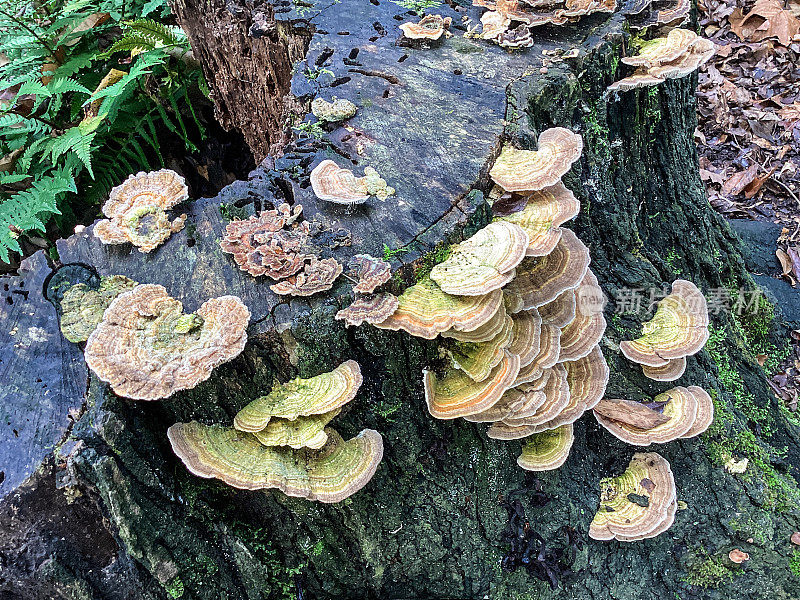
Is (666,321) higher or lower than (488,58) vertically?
lower

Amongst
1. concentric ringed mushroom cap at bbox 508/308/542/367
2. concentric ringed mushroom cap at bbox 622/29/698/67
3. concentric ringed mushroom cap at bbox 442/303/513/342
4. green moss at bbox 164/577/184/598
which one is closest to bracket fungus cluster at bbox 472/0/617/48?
concentric ringed mushroom cap at bbox 622/29/698/67

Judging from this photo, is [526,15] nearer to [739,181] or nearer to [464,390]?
[464,390]

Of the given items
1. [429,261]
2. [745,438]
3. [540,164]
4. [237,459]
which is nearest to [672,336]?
[745,438]

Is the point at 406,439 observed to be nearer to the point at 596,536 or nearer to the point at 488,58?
the point at 596,536

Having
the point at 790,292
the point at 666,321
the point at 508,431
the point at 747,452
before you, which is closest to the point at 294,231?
the point at 508,431

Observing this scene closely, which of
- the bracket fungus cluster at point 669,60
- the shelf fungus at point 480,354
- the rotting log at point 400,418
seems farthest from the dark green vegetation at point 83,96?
the bracket fungus cluster at point 669,60
